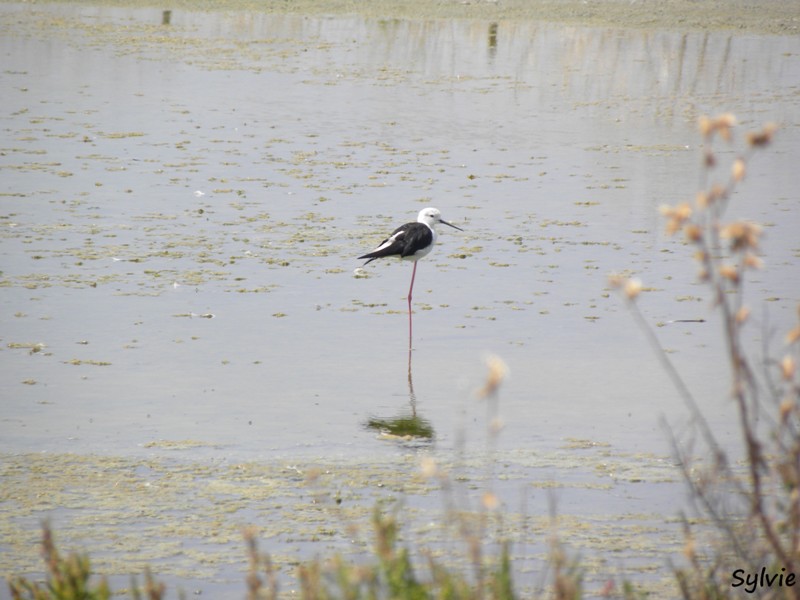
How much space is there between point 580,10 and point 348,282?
1954 centimetres

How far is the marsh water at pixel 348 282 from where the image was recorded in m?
6.35

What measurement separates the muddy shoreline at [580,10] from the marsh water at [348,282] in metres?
5.54

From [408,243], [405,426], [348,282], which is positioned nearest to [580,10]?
[348,282]

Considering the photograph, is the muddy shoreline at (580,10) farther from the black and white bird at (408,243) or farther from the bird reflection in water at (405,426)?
the bird reflection in water at (405,426)

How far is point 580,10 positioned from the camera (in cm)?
2775

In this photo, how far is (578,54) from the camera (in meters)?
23.7

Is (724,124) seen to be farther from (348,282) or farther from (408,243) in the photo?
(348,282)

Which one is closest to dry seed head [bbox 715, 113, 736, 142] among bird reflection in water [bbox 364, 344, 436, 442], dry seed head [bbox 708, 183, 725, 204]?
dry seed head [bbox 708, 183, 725, 204]

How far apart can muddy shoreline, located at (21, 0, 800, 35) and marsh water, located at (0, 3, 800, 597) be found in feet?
18.2

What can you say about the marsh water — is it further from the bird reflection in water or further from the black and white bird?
the black and white bird

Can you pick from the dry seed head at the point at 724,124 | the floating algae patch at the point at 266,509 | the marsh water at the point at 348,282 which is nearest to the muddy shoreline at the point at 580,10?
the marsh water at the point at 348,282

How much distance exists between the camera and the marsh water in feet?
20.8

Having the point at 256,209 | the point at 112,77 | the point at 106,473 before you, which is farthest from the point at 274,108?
the point at 106,473

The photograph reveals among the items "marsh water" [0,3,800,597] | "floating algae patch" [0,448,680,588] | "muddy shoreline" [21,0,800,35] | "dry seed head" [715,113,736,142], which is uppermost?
"muddy shoreline" [21,0,800,35]
